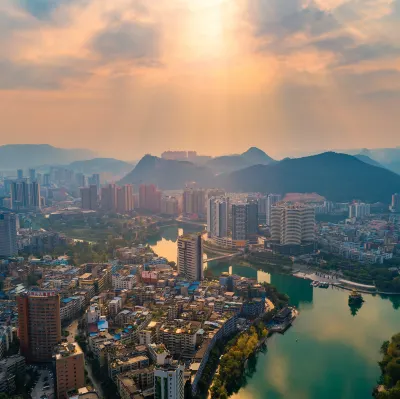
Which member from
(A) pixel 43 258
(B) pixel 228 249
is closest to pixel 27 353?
(A) pixel 43 258

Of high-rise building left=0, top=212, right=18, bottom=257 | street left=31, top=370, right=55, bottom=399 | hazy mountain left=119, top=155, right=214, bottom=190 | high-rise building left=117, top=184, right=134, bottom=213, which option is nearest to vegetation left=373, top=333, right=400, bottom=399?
street left=31, top=370, right=55, bottom=399

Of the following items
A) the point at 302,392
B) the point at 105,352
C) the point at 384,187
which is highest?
the point at 384,187

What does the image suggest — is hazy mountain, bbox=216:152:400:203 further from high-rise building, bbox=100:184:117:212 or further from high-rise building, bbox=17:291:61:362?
high-rise building, bbox=17:291:61:362

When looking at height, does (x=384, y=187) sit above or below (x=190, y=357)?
above

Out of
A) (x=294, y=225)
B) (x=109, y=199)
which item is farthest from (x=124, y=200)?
(x=294, y=225)

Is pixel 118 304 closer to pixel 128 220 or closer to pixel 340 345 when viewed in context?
pixel 340 345

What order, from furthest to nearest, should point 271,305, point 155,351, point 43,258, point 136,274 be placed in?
point 43,258, point 136,274, point 271,305, point 155,351

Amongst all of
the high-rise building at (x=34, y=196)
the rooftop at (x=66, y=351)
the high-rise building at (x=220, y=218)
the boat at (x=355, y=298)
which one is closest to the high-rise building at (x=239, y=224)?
the high-rise building at (x=220, y=218)

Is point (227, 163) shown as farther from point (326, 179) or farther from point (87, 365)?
point (87, 365)
